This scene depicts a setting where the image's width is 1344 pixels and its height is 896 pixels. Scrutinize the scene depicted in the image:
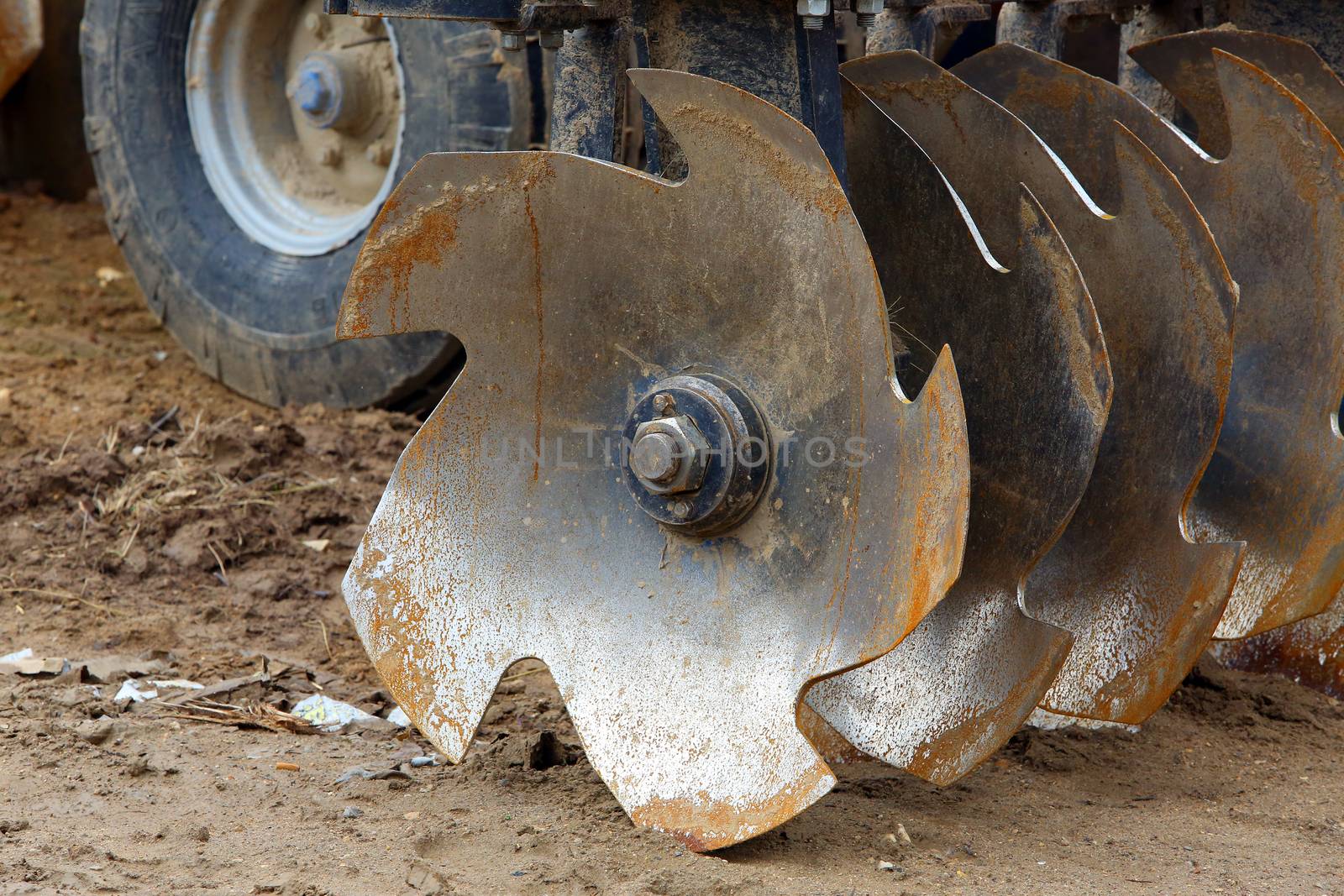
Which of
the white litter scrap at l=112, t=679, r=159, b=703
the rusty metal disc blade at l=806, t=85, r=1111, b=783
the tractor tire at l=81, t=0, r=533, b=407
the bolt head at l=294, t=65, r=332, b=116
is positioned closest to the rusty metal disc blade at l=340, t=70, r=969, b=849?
the rusty metal disc blade at l=806, t=85, r=1111, b=783

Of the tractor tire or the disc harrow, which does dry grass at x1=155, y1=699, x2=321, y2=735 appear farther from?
the tractor tire

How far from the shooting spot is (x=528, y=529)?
2.17 metres

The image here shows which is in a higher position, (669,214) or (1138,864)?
(669,214)

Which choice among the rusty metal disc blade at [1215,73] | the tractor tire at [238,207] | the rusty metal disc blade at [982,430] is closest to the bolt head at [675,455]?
the rusty metal disc blade at [982,430]

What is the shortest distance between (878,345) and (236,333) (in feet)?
8.98

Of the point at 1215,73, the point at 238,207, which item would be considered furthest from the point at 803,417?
the point at 238,207

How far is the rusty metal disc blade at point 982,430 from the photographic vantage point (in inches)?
78.4

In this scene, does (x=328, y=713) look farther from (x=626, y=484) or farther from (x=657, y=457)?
(x=657, y=457)

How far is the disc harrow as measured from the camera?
1.87m

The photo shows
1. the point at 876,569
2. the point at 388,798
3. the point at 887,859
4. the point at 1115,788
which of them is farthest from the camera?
the point at 1115,788

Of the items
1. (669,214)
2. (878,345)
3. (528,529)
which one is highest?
(669,214)

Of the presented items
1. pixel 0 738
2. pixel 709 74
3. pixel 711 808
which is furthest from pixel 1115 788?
pixel 0 738

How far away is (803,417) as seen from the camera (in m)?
1.91

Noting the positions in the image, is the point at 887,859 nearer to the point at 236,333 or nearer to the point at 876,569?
the point at 876,569
